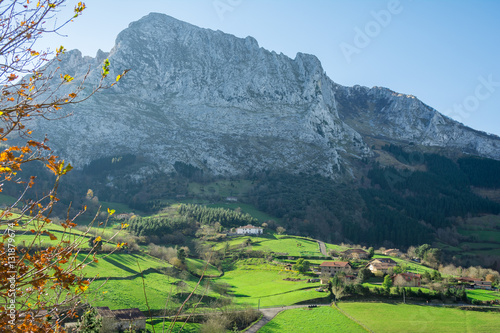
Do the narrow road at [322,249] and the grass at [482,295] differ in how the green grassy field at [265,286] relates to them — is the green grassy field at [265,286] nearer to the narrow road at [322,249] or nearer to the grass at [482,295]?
the narrow road at [322,249]

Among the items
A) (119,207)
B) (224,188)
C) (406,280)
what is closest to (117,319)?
(406,280)

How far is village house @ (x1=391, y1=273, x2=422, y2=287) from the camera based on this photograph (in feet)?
216

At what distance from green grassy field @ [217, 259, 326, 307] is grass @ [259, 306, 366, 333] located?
220 inches

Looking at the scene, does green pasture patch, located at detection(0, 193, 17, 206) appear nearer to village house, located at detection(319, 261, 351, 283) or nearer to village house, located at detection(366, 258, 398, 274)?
village house, located at detection(319, 261, 351, 283)

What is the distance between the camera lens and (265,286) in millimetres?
69688

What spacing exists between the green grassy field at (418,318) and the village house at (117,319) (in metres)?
31.5

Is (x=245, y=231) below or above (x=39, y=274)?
below

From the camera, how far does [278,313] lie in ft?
178

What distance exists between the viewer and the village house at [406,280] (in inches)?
2586

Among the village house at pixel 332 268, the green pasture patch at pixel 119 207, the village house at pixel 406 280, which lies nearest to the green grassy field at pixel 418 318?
Result: the village house at pixel 406 280

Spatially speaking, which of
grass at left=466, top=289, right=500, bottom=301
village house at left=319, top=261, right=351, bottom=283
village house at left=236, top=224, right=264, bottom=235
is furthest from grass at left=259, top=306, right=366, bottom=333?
village house at left=236, top=224, right=264, bottom=235

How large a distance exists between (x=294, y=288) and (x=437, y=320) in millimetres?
24961

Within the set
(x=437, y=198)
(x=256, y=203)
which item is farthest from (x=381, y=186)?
(x=256, y=203)

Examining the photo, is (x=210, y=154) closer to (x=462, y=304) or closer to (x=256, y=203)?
(x=256, y=203)
